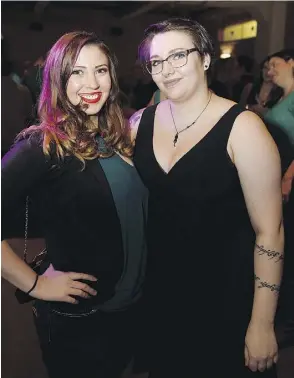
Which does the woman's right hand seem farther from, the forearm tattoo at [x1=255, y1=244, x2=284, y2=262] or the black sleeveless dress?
the forearm tattoo at [x1=255, y1=244, x2=284, y2=262]

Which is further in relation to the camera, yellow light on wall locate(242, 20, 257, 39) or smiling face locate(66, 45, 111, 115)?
yellow light on wall locate(242, 20, 257, 39)

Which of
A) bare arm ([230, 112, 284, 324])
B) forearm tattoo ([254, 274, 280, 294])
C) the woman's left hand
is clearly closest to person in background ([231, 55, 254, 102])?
bare arm ([230, 112, 284, 324])

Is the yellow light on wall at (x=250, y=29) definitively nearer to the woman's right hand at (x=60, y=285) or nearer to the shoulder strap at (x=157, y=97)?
the shoulder strap at (x=157, y=97)

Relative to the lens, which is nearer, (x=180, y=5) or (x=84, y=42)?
(x=84, y=42)

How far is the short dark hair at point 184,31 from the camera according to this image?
96 centimetres

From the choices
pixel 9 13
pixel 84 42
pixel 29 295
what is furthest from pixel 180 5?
pixel 29 295

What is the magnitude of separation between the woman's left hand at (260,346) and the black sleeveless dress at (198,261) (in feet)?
0.07

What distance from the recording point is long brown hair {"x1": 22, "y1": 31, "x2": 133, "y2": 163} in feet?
2.98

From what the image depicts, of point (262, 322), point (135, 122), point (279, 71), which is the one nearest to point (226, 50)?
point (279, 71)

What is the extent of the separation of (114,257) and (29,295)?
0.22m

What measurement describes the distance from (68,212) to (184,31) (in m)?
0.47

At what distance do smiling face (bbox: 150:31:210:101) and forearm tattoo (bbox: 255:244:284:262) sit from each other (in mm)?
378

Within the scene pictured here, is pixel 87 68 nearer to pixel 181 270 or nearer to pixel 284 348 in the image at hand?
pixel 181 270

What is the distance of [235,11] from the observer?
1.06 metres
